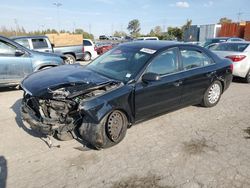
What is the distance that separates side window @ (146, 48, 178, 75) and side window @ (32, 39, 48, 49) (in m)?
8.16

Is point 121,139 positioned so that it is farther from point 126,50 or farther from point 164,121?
point 126,50

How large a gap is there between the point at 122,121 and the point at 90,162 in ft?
2.79

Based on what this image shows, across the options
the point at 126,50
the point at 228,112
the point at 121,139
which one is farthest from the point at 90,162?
the point at 228,112

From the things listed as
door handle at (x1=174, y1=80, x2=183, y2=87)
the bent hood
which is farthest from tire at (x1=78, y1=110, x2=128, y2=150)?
door handle at (x1=174, y1=80, x2=183, y2=87)

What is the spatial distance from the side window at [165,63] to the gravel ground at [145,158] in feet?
3.64

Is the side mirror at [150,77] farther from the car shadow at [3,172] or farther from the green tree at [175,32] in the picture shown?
the green tree at [175,32]

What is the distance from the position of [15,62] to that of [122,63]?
3925 millimetres

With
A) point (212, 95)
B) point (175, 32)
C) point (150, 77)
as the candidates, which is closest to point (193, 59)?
point (212, 95)

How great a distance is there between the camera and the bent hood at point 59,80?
358 centimetres

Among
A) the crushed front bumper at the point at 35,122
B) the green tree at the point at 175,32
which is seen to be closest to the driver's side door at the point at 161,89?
the crushed front bumper at the point at 35,122

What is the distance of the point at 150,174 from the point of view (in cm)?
310

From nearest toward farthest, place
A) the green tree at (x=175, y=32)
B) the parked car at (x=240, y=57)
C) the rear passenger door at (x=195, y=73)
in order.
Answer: the rear passenger door at (x=195, y=73) → the parked car at (x=240, y=57) → the green tree at (x=175, y=32)

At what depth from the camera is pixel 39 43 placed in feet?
36.0

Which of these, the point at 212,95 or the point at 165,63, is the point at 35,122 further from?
the point at 212,95
